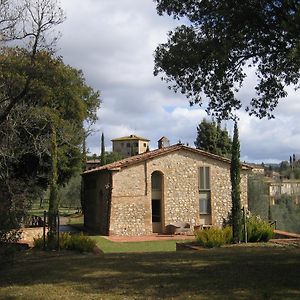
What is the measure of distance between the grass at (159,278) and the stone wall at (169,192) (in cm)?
1852

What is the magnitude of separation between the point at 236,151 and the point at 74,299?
16.4m

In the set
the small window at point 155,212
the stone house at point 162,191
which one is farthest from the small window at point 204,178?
the small window at point 155,212

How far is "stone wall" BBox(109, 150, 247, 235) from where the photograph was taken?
32.5 m

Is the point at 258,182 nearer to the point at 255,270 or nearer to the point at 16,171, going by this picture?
the point at 16,171

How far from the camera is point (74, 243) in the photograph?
1931cm

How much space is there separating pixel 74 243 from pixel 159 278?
9.77 m

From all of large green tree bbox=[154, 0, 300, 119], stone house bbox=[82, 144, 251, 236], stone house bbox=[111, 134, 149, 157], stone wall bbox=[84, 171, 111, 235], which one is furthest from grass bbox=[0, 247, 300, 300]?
stone house bbox=[111, 134, 149, 157]

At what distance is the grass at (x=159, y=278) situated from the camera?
8.54 m

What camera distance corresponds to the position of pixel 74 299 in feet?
27.4

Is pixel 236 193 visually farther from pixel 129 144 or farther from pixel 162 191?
pixel 129 144

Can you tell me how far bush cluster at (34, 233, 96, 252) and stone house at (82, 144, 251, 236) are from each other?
1200 centimetres

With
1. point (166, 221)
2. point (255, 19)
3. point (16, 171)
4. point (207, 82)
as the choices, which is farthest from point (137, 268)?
point (166, 221)

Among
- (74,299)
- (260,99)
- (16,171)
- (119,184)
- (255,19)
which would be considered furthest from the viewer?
(119,184)

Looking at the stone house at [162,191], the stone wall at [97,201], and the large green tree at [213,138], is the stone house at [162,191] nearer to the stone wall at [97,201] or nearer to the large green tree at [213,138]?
the stone wall at [97,201]
